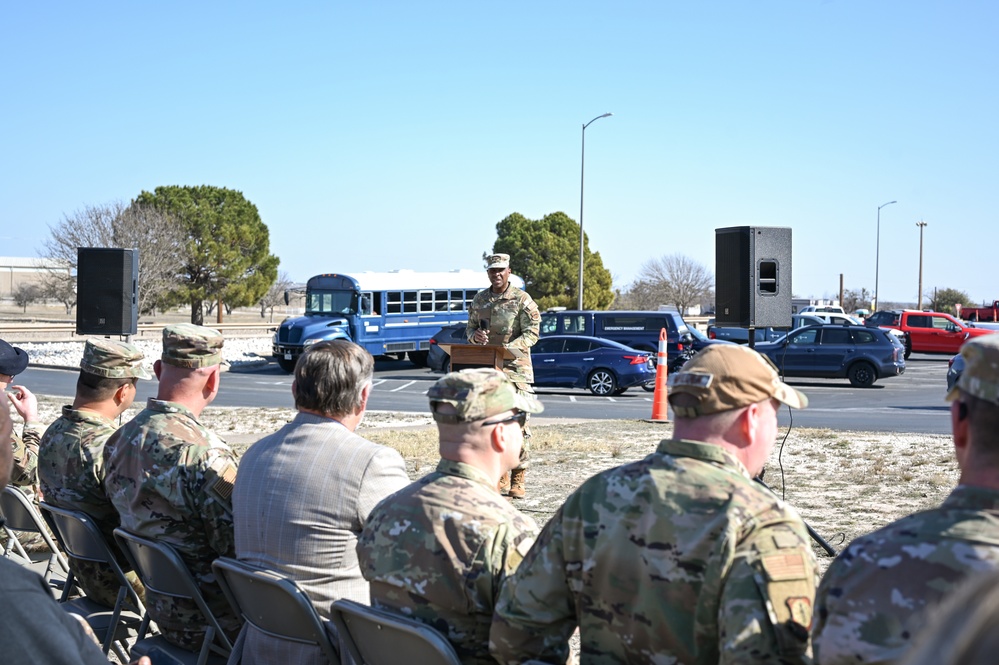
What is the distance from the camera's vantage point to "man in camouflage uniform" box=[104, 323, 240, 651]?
4.05 meters

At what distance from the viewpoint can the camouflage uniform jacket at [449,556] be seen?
2963 millimetres

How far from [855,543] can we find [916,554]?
0.15 metres

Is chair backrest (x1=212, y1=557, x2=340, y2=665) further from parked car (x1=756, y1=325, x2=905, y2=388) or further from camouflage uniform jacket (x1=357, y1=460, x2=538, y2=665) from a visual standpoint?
parked car (x1=756, y1=325, x2=905, y2=388)

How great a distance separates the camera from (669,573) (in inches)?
98.9

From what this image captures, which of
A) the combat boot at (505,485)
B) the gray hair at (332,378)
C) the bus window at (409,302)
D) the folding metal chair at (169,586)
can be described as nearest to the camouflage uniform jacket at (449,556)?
the gray hair at (332,378)

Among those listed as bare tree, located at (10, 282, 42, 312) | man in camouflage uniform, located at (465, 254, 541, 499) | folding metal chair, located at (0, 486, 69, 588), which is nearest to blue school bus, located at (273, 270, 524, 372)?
man in camouflage uniform, located at (465, 254, 541, 499)

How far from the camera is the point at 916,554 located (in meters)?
2.08

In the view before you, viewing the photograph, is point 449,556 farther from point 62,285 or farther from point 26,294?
point 26,294

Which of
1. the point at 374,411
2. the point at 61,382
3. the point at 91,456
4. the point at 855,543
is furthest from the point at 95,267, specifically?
the point at 855,543

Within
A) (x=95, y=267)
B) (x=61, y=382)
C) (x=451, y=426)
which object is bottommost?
(x=61, y=382)

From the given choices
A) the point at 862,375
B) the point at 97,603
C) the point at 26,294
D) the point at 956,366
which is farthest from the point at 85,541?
the point at 26,294

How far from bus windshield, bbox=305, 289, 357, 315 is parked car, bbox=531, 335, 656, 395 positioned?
881 cm

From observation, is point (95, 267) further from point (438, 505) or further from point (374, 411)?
point (438, 505)

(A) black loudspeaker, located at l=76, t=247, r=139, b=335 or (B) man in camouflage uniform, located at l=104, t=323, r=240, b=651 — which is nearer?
(B) man in camouflage uniform, located at l=104, t=323, r=240, b=651
